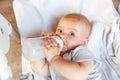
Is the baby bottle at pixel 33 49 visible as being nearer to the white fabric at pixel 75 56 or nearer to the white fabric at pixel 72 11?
the white fabric at pixel 75 56

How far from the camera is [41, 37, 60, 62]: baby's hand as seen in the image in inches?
35.6

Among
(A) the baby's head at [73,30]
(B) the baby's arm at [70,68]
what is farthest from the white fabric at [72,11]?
(B) the baby's arm at [70,68]

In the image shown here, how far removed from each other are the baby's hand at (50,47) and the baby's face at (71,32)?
9cm

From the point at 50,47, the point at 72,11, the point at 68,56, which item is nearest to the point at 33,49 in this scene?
the point at 50,47

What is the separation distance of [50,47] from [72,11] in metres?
0.39

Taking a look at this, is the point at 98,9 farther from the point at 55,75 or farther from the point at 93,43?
the point at 55,75

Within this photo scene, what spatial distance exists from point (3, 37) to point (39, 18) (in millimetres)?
387

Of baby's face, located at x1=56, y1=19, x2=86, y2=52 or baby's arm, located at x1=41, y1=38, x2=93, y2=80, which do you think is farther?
baby's face, located at x1=56, y1=19, x2=86, y2=52

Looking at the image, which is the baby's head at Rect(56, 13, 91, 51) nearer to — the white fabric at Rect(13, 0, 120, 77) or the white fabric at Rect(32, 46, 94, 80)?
the white fabric at Rect(32, 46, 94, 80)

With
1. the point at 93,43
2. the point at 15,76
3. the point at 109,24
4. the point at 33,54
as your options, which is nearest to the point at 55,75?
the point at 33,54

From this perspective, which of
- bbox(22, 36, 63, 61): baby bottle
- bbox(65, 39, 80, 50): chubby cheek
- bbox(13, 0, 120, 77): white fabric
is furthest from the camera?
bbox(13, 0, 120, 77): white fabric

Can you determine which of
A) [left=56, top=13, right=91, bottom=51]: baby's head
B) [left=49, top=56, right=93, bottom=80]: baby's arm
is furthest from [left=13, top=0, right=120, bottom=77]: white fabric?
[left=49, top=56, right=93, bottom=80]: baby's arm

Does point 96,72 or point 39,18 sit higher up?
point 39,18

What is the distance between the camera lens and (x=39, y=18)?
46.2 inches
